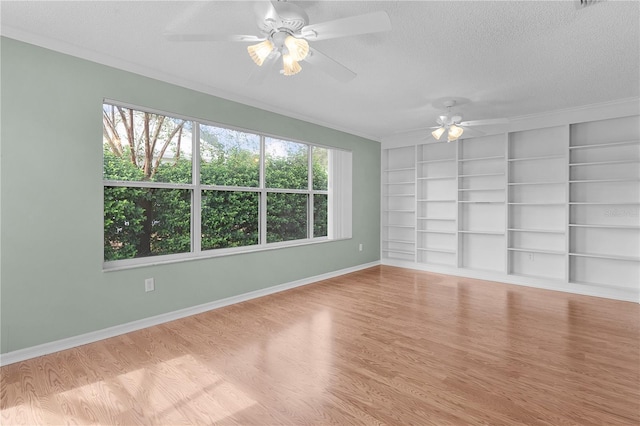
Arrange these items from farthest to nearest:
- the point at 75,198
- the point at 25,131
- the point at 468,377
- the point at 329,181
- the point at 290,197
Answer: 1. the point at 329,181
2. the point at 290,197
3. the point at 75,198
4. the point at 25,131
5. the point at 468,377

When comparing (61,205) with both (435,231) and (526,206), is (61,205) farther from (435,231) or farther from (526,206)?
(526,206)

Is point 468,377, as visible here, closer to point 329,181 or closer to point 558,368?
point 558,368

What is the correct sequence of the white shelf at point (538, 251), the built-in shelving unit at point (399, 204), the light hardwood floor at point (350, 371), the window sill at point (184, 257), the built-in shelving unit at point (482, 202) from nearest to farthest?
the light hardwood floor at point (350, 371), the window sill at point (184, 257), the white shelf at point (538, 251), the built-in shelving unit at point (482, 202), the built-in shelving unit at point (399, 204)

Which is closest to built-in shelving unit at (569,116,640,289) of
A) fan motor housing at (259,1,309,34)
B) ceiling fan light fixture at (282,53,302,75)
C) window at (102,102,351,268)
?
window at (102,102,351,268)

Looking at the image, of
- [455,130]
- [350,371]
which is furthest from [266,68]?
[455,130]

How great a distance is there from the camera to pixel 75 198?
2.73m

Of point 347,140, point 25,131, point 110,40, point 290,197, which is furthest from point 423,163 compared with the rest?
point 25,131

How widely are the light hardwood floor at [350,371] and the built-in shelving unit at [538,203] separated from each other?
1.15 meters

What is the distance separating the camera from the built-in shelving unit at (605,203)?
4090mm

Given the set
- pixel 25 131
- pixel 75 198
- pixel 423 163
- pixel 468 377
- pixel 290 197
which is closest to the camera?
pixel 468 377

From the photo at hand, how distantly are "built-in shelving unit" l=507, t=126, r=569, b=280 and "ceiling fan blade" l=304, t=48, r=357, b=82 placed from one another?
374 cm

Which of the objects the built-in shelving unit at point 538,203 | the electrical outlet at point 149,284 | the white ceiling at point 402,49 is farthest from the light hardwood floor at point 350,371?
the white ceiling at point 402,49

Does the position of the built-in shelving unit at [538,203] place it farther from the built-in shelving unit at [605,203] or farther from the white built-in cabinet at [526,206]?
the built-in shelving unit at [605,203]

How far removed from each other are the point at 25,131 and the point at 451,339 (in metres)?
3.91
